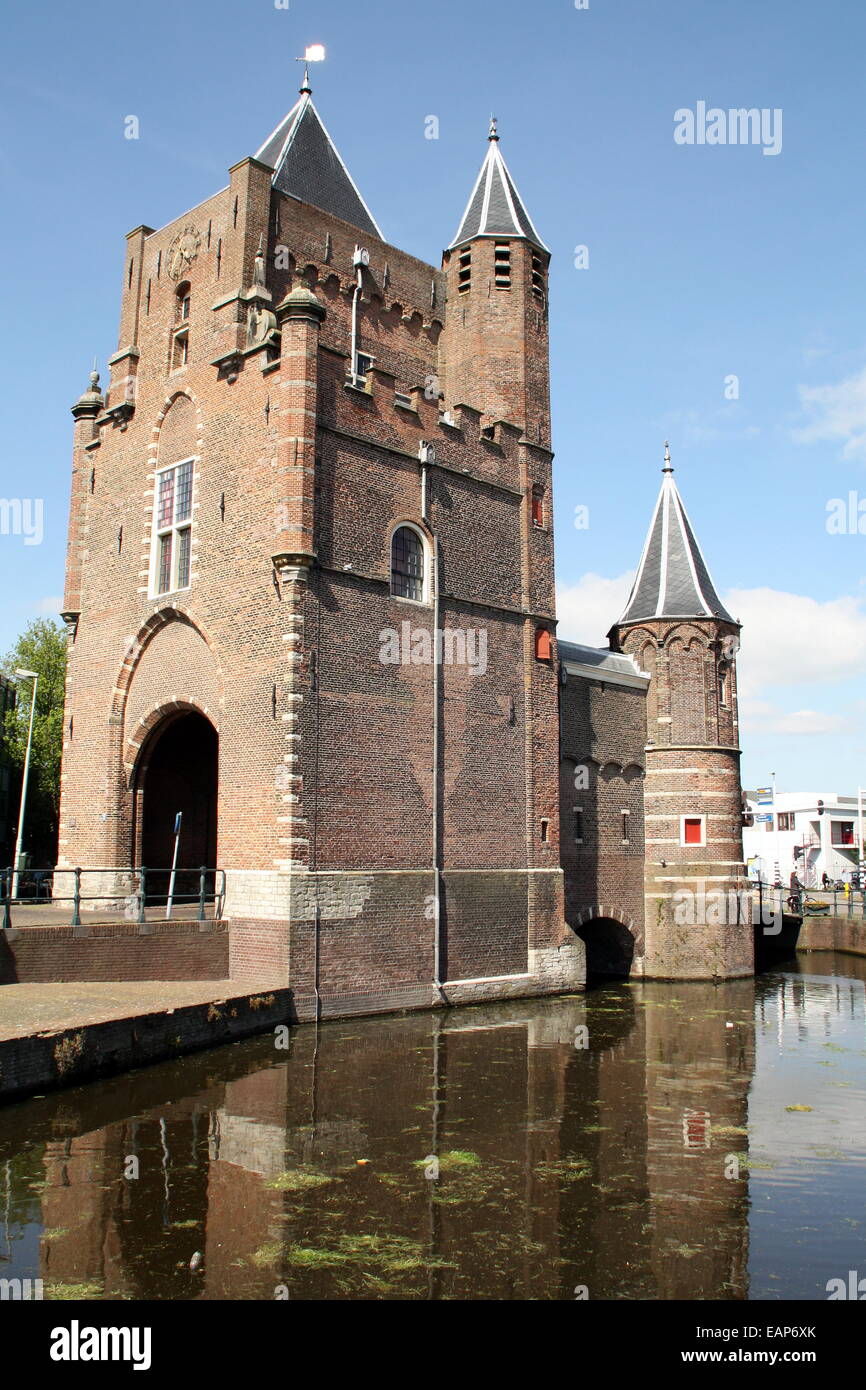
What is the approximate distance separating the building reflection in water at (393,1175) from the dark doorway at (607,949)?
34.3ft

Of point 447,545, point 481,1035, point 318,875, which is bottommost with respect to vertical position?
point 481,1035

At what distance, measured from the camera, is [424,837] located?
66.1ft

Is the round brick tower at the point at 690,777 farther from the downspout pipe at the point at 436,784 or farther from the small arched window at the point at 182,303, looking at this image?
the small arched window at the point at 182,303

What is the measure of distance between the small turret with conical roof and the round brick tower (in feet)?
20.4

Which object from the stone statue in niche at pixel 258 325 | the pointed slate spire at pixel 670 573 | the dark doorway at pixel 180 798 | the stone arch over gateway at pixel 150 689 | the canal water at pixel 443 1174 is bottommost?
the canal water at pixel 443 1174

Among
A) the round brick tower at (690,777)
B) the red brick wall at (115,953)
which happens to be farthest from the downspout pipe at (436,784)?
the round brick tower at (690,777)

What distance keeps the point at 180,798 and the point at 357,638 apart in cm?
684

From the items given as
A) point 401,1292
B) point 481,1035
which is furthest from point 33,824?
point 401,1292

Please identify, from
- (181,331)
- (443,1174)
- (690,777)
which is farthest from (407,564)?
(443,1174)

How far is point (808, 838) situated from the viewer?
76.9m

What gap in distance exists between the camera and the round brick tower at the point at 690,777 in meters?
25.8
